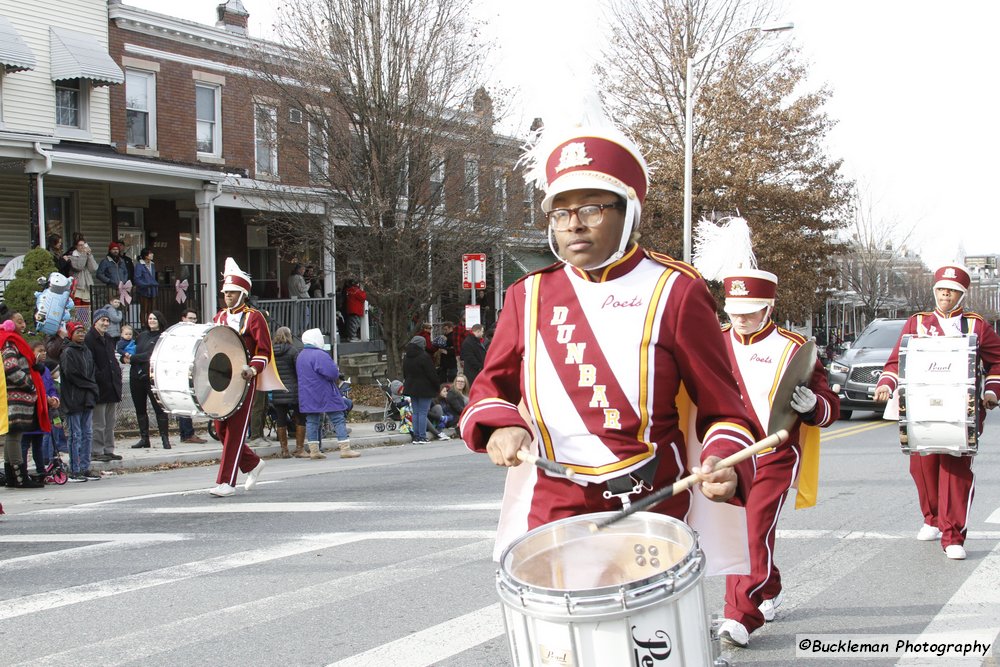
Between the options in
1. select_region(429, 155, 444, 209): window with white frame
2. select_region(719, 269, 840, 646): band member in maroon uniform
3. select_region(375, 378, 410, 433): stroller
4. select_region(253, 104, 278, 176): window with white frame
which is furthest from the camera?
select_region(253, 104, 278, 176): window with white frame

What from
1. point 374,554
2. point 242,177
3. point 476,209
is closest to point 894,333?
point 476,209

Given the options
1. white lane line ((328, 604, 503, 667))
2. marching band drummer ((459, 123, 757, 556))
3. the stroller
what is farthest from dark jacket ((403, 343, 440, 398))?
marching band drummer ((459, 123, 757, 556))

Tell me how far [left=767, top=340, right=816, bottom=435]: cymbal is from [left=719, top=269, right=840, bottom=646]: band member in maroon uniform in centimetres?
104

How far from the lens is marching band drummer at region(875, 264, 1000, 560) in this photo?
7.26 m

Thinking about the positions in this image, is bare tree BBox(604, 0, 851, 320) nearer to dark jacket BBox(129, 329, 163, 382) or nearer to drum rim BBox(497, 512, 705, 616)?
dark jacket BBox(129, 329, 163, 382)

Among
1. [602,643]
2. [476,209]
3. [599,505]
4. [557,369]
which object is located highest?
[476,209]

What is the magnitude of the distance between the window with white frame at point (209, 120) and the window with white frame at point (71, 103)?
297 centimetres

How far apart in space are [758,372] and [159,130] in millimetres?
20298

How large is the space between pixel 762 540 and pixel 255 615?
2.86 metres

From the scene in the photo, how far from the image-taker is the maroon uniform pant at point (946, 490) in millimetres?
7238

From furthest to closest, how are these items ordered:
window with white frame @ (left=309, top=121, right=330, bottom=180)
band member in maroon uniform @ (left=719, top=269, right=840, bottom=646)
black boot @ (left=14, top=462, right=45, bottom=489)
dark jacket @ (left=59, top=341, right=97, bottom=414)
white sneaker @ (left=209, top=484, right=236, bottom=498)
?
window with white frame @ (left=309, top=121, right=330, bottom=180) < dark jacket @ (left=59, top=341, right=97, bottom=414) < black boot @ (left=14, top=462, right=45, bottom=489) < white sneaker @ (left=209, top=484, right=236, bottom=498) < band member in maroon uniform @ (left=719, top=269, right=840, bottom=646)

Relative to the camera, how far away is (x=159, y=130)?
23.2 metres

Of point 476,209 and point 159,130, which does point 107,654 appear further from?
point 159,130

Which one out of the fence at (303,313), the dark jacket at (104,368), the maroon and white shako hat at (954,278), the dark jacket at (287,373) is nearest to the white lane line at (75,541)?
the dark jacket at (104,368)
